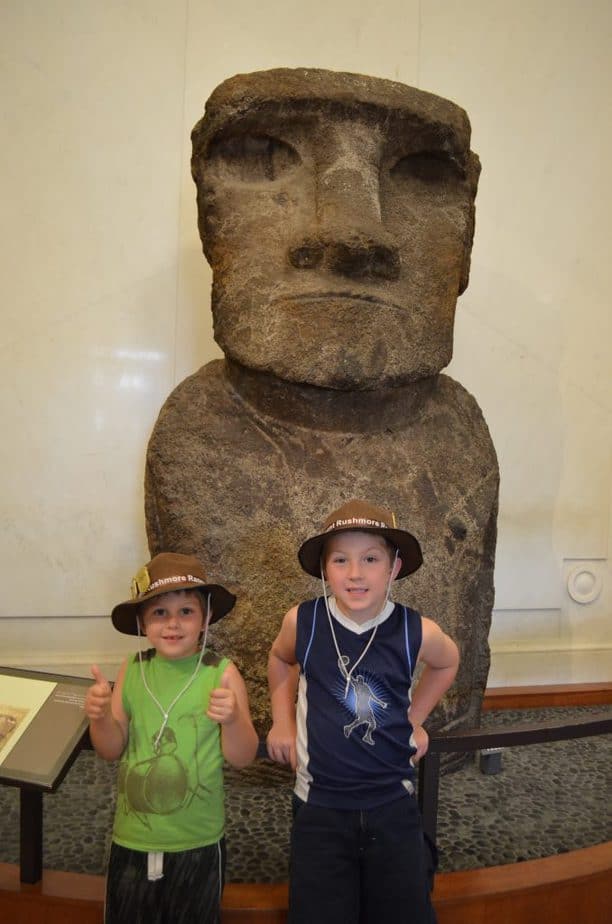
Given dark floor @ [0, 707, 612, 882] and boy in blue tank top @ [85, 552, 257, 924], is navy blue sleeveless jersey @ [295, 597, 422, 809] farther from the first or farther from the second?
dark floor @ [0, 707, 612, 882]

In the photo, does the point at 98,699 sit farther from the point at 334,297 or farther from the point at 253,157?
the point at 253,157

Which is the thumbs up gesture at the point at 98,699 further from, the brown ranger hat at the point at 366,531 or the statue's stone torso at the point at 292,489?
the statue's stone torso at the point at 292,489

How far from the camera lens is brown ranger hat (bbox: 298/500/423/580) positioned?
1.46m

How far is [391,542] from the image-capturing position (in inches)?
59.6

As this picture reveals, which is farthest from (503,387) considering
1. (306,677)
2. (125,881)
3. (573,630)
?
(125,881)

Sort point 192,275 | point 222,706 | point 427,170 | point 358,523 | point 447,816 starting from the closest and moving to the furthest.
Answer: point 222,706
point 358,523
point 447,816
point 427,170
point 192,275

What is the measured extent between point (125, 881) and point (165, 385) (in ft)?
7.95

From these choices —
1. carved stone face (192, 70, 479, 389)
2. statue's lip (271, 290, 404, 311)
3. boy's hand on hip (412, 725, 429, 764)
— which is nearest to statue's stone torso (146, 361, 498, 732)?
carved stone face (192, 70, 479, 389)

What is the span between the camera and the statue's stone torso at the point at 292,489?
2.20 meters

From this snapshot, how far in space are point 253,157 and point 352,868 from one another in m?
1.90

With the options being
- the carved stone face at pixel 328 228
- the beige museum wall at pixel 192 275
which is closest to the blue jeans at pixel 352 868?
the carved stone face at pixel 328 228

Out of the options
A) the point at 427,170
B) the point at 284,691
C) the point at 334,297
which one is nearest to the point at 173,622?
the point at 284,691

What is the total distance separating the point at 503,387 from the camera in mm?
3822

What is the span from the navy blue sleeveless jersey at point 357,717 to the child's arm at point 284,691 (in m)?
0.04
